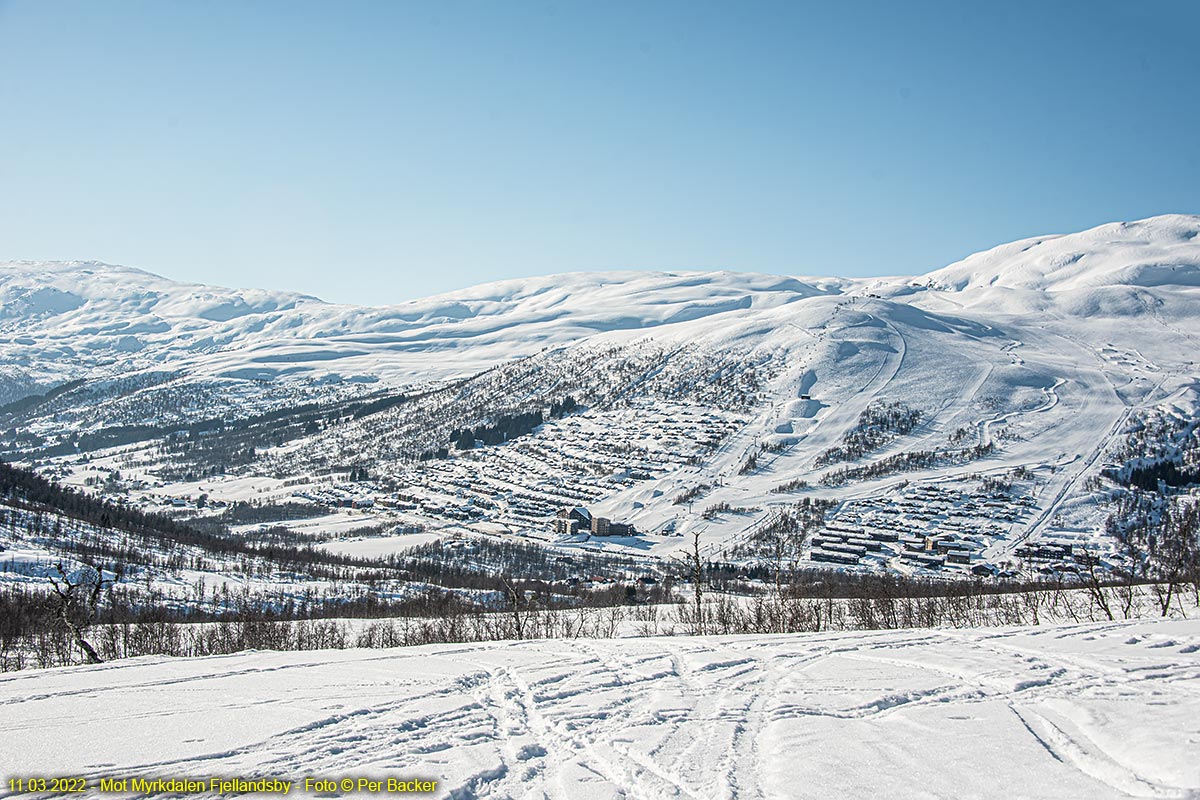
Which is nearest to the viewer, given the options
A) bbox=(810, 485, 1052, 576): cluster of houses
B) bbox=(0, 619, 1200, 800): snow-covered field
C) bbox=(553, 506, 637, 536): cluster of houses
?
bbox=(0, 619, 1200, 800): snow-covered field

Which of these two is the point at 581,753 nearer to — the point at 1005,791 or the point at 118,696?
the point at 1005,791

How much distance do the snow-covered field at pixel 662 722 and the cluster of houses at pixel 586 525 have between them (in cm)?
9777

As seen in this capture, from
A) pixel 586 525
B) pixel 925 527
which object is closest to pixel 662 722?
pixel 925 527

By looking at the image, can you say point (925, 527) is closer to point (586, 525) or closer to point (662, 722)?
point (586, 525)

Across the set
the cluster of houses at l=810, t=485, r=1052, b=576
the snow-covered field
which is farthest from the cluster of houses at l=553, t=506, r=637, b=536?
the snow-covered field

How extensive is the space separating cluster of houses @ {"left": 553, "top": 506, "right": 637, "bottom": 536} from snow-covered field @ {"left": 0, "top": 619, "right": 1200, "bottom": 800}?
97.8 metres

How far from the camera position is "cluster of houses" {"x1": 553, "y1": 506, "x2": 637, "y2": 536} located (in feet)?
379

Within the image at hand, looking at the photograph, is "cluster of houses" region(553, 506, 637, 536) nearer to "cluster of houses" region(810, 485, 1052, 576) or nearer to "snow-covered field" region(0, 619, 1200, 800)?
"cluster of houses" region(810, 485, 1052, 576)

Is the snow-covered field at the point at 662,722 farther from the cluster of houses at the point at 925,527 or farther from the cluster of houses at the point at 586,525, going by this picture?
the cluster of houses at the point at 586,525

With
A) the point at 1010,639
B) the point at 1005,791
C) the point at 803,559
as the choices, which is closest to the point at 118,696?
the point at 1005,791

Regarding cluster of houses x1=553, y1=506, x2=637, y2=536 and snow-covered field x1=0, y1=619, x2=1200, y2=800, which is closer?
snow-covered field x1=0, y1=619, x2=1200, y2=800

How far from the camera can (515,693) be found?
14164 millimetres

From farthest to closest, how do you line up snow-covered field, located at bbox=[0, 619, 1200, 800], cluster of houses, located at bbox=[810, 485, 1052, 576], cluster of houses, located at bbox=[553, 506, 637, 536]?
cluster of houses, located at bbox=[553, 506, 637, 536]
cluster of houses, located at bbox=[810, 485, 1052, 576]
snow-covered field, located at bbox=[0, 619, 1200, 800]

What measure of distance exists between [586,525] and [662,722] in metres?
108
